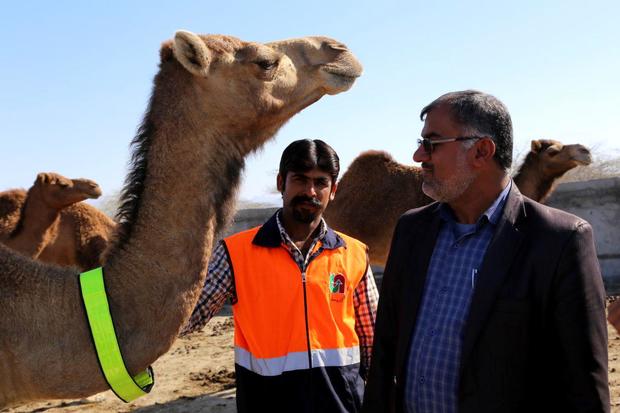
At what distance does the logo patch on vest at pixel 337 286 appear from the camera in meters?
3.16

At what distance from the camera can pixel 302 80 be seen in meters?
3.69

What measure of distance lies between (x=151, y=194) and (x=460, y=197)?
144cm

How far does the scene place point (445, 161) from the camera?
2463mm

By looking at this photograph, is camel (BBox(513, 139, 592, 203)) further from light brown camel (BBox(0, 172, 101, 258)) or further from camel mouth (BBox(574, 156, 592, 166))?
light brown camel (BBox(0, 172, 101, 258))

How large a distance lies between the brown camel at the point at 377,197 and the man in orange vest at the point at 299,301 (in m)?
5.54

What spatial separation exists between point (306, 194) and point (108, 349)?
47.6 inches

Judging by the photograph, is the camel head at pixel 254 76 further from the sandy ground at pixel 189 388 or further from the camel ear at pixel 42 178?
the camel ear at pixel 42 178

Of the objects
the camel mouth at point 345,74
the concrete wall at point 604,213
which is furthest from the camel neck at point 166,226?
the concrete wall at point 604,213

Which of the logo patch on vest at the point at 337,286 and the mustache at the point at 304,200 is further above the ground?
the mustache at the point at 304,200

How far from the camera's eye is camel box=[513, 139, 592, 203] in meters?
9.89

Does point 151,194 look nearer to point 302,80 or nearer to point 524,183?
point 302,80

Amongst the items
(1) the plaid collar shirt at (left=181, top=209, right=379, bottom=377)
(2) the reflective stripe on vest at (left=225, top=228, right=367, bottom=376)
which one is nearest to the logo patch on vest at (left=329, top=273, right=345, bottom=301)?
(2) the reflective stripe on vest at (left=225, top=228, right=367, bottom=376)

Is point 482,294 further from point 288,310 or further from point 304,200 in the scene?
point 304,200

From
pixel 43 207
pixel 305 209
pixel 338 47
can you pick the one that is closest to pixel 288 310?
pixel 305 209
